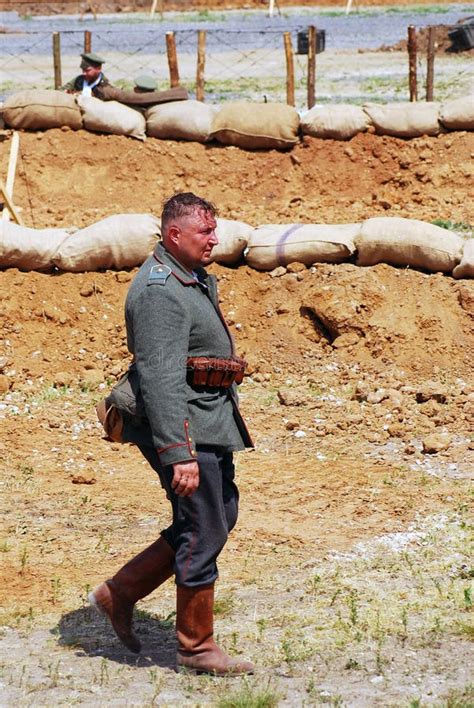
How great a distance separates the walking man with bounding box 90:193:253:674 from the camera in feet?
14.7

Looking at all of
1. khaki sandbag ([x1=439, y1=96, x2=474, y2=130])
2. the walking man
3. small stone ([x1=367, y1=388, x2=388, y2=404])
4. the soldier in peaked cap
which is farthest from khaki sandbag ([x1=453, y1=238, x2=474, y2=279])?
the soldier in peaked cap

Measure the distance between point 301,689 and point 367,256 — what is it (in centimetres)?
535

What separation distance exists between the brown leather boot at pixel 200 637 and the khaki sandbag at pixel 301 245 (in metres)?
5.18

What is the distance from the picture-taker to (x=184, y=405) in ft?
14.8

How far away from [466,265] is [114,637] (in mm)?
5023

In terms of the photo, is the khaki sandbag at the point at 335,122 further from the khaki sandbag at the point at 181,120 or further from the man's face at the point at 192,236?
the man's face at the point at 192,236

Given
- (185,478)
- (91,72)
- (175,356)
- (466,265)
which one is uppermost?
(175,356)

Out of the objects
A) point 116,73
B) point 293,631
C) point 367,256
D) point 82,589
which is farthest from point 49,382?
point 116,73

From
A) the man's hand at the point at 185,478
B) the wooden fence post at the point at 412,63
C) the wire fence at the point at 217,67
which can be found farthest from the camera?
the wire fence at the point at 217,67

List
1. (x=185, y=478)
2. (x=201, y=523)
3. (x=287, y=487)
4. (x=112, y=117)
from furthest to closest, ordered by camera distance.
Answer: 1. (x=112, y=117)
2. (x=287, y=487)
3. (x=201, y=523)
4. (x=185, y=478)

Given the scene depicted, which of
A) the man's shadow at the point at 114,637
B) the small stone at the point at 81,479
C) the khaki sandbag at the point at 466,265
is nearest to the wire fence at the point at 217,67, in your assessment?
the khaki sandbag at the point at 466,265

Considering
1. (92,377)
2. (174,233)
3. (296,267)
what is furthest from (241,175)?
(174,233)

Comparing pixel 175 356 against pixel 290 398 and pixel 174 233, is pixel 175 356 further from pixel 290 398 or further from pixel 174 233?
pixel 290 398

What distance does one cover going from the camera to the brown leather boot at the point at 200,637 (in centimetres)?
464
